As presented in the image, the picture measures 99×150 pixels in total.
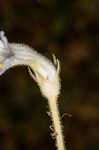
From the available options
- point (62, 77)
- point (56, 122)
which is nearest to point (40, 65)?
point (56, 122)

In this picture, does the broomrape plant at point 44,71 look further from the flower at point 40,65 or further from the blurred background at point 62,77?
the blurred background at point 62,77

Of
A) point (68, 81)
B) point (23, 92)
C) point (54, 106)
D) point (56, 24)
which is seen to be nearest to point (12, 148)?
point (23, 92)

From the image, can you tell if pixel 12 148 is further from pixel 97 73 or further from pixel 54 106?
pixel 54 106

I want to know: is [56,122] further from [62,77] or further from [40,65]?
[62,77]

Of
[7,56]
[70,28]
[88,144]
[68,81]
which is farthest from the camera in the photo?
[70,28]

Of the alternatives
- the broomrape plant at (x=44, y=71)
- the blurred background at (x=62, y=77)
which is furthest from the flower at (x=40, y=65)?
the blurred background at (x=62, y=77)

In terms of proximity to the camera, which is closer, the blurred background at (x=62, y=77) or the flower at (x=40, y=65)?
the flower at (x=40, y=65)

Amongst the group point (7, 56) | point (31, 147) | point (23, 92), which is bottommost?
point (31, 147)

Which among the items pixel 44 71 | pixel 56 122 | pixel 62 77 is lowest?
pixel 62 77

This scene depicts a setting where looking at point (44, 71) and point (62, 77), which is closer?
point (44, 71)
